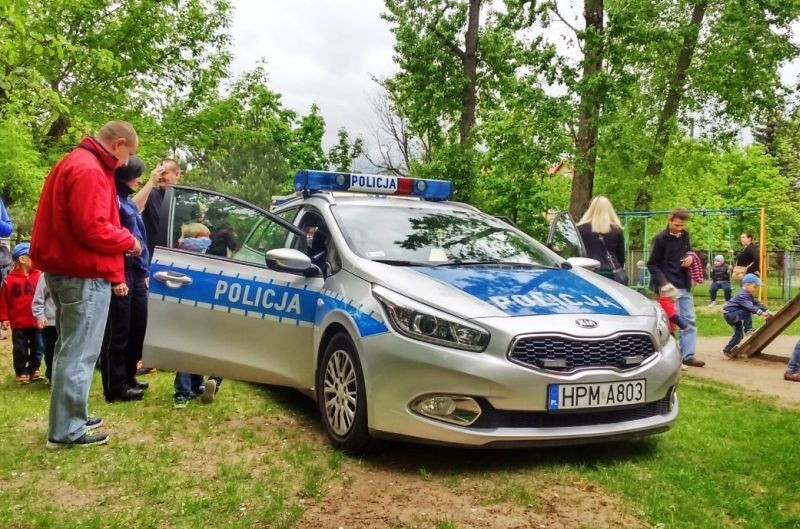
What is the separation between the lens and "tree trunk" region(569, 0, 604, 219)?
604 inches

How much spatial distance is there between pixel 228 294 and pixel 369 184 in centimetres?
176

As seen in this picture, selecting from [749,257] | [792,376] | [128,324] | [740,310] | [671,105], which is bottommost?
[792,376]

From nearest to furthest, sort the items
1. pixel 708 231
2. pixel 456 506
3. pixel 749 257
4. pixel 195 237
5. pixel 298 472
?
1. pixel 456 506
2. pixel 298 472
3. pixel 195 237
4. pixel 749 257
5. pixel 708 231

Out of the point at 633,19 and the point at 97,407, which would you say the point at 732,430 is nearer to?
the point at 97,407

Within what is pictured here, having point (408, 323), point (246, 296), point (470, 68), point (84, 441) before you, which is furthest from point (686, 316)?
point (470, 68)

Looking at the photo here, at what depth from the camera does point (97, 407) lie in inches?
209

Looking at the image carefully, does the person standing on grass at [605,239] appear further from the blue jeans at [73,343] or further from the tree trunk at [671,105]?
the tree trunk at [671,105]

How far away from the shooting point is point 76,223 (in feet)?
13.1

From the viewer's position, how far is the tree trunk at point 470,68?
673 inches

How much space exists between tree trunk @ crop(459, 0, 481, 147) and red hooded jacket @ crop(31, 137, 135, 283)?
1362cm

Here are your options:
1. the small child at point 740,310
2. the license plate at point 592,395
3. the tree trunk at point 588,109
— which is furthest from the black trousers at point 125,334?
the tree trunk at point 588,109

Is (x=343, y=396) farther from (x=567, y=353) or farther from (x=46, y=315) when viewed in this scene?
(x=46, y=315)

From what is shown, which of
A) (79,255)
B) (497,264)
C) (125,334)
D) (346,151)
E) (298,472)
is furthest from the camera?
(346,151)

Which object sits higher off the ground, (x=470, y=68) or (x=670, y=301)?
(x=470, y=68)
